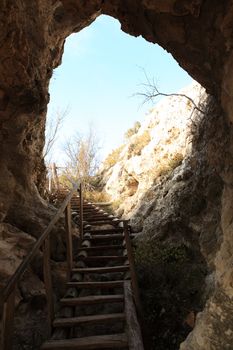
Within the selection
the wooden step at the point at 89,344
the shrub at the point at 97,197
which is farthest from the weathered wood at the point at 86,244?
the shrub at the point at 97,197

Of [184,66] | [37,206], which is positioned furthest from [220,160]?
[37,206]

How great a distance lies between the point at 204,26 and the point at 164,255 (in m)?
3.38

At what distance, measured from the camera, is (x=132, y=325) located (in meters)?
3.65

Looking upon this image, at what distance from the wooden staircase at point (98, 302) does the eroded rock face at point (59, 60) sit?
105cm

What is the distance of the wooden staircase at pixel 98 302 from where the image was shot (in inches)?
138

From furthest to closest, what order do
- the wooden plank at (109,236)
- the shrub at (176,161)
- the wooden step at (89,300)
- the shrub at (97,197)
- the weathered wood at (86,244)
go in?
1. the shrub at (97,197)
2. the shrub at (176,161)
3. the wooden plank at (109,236)
4. the weathered wood at (86,244)
5. the wooden step at (89,300)

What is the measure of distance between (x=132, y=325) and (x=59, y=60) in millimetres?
6874

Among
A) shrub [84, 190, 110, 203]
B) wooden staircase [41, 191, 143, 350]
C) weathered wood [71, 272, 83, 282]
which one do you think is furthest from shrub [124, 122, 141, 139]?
weathered wood [71, 272, 83, 282]

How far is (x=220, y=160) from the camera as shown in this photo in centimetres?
394

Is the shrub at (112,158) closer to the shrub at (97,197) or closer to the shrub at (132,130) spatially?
the shrub at (132,130)

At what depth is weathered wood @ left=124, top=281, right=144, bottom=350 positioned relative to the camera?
10.9 feet

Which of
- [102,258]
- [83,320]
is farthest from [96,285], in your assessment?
[102,258]

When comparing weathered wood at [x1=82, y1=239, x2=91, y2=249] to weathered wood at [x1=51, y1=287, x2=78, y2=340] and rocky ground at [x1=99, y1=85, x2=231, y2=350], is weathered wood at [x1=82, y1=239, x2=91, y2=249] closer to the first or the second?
rocky ground at [x1=99, y1=85, x2=231, y2=350]

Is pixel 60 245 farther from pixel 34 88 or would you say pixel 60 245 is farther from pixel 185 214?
pixel 34 88
